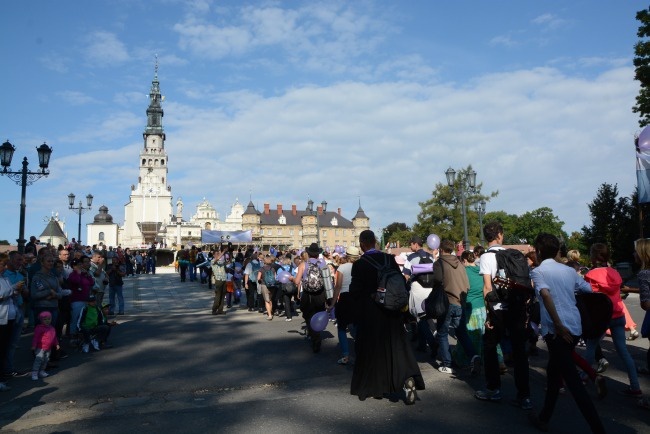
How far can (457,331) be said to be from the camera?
292 inches

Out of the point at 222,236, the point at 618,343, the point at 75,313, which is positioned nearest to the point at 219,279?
the point at 75,313

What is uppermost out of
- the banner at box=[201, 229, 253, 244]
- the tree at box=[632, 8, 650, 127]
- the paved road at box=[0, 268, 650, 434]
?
the tree at box=[632, 8, 650, 127]

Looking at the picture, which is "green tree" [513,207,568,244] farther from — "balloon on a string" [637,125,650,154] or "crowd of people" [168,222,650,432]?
"crowd of people" [168,222,650,432]

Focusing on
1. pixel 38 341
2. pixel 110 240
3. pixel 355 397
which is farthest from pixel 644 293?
pixel 110 240

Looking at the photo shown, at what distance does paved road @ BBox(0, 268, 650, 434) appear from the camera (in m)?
5.09

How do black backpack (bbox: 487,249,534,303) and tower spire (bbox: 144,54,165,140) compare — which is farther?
tower spire (bbox: 144,54,165,140)

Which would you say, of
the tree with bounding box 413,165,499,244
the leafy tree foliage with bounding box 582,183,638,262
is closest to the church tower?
the tree with bounding box 413,165,499,244

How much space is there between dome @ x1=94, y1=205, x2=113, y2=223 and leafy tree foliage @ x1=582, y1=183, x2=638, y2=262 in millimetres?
120126

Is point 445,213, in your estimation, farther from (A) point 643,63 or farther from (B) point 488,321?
(B) point 488,321

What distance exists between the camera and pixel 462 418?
521 cm

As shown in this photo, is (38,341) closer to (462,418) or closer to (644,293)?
(462,418)

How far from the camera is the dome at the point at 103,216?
125m

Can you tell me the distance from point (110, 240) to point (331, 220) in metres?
60.1

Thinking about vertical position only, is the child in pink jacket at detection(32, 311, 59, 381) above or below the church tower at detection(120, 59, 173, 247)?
below
